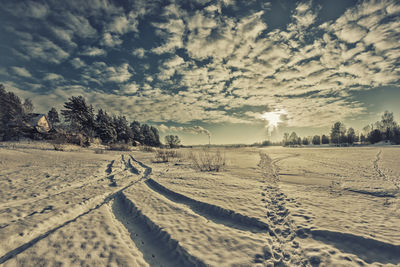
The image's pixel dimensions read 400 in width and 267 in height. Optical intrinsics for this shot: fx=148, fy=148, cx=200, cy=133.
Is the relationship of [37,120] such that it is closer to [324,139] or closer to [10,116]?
[10,116]

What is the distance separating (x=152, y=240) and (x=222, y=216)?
166 cm

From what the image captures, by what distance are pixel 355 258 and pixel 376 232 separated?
103 cm

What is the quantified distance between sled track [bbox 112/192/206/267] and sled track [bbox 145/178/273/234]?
113cm

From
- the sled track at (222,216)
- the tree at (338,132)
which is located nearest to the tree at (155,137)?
the sled track at (222,216)

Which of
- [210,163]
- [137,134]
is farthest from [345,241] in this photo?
[137,134]

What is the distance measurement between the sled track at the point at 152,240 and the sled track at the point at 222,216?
1.13 m

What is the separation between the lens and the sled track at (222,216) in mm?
3137

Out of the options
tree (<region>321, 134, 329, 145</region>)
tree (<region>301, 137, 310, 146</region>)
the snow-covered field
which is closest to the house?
the snow-covered field

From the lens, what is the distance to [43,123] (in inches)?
1426

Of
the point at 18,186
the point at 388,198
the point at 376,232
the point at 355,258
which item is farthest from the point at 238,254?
the point at 18,186

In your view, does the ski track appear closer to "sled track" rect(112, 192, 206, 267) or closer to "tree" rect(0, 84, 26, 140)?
"sled track" rect(112, 192, 206, 267)

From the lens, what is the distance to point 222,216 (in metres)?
3.61

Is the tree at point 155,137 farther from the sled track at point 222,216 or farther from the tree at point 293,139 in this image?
the tree at point 293,139

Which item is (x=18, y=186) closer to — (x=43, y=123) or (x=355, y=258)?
(x=355, y=258)
